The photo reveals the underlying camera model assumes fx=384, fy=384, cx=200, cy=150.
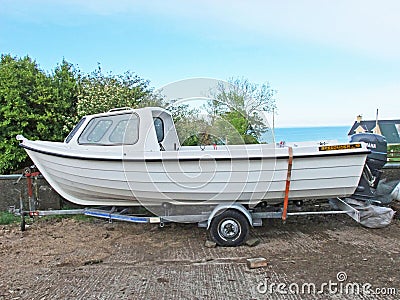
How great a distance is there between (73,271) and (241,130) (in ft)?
12.7

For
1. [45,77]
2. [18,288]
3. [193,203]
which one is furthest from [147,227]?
[45,77]

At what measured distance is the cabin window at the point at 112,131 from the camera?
509cm

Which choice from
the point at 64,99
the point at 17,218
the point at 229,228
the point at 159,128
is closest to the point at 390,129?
the point at 64,99

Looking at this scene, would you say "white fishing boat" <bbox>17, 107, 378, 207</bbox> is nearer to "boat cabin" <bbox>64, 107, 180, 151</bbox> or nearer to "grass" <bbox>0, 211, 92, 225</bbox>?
"boat cabin" <bbox>64, 107, 180, 151</bbox>

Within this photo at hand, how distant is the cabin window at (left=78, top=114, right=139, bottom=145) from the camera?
509 centimetres

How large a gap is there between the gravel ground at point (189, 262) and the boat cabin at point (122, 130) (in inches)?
52.7

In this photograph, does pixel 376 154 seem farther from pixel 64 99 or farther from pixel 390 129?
pixel 390 129

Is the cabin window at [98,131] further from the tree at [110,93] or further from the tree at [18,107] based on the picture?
the tree at [18,107]

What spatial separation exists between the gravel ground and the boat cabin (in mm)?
1337

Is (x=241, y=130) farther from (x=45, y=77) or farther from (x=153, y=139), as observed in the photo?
(x=45, y=77)

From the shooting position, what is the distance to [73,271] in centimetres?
417

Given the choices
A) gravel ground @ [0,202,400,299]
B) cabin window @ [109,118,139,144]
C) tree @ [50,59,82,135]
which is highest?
tree @ [50,59,82,135]

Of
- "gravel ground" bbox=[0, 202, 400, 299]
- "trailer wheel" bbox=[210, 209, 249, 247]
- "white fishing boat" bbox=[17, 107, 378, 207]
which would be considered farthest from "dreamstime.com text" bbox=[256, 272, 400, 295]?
"white fishing boat" bbox=[17, 107, 378, 207]

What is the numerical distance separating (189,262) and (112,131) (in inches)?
80.5
